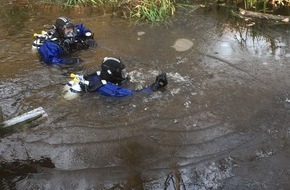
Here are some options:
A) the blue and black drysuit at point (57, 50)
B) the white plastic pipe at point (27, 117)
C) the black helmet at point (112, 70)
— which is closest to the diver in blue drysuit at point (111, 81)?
the black helmet at point (112, 70)

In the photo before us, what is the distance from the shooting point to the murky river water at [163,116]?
4055 millimetres

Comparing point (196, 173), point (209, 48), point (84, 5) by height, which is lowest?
point (196, 173)

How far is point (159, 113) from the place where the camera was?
504 cm

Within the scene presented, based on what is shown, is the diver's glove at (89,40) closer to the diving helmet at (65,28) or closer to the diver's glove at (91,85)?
the diving helmet at (65,28)

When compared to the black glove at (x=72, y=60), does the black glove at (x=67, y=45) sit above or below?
above

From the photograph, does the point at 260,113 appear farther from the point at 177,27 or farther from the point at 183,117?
the point at 177,27

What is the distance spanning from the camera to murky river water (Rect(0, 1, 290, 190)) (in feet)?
13.3

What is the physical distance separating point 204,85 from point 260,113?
98 centimetres

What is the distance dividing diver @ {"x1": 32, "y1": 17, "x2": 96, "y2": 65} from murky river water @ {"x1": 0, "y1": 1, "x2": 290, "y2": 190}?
172 mm

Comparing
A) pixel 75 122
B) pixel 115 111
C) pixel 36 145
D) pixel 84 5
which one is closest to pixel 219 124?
pixel 115 111

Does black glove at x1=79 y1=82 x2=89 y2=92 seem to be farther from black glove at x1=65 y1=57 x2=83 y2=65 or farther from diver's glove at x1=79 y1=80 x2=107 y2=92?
black glove at x1=65 y1=57 x2=83 y2=65

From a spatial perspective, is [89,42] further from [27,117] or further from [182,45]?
[27,117]

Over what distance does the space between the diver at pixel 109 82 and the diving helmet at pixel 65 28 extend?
113cm

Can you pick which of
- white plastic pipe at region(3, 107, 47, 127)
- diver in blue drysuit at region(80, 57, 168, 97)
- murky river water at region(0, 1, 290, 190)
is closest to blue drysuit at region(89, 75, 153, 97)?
diver in blue drysuit at region(80, 57, 168, 97)
